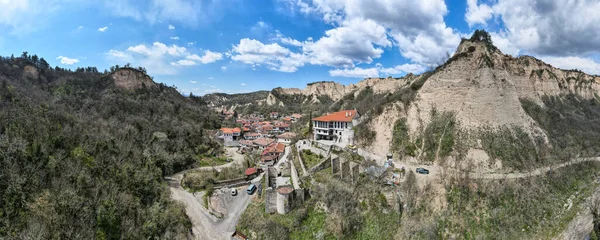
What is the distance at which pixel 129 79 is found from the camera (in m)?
68.9

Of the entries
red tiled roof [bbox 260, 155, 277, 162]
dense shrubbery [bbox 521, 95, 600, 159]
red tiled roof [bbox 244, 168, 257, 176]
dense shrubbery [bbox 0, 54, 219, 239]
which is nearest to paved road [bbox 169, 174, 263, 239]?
dense shrubbery [bbox 0, 54, 219, 239]

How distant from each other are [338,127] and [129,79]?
2431 inches

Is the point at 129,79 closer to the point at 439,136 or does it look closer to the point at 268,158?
the point at 268,158

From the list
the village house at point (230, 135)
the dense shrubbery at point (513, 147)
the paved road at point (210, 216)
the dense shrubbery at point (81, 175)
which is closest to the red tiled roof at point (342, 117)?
the paved road at point (210, 216)

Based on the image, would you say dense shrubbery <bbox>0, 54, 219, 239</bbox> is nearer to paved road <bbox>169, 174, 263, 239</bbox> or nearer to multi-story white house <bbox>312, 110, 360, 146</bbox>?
paved road <bbox>169, 174, 263, 239</bbox>

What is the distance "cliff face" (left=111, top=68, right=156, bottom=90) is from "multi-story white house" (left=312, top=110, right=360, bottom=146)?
56.3 m

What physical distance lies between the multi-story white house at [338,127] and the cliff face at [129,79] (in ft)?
185

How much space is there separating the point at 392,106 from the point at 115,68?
247 feet

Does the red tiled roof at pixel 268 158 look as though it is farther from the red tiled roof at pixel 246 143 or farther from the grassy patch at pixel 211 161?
the red tiled roof at pixel 246 143

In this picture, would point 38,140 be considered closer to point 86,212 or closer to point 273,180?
point 86,212

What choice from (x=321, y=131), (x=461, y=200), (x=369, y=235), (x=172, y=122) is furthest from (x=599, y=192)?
(x=172, y=122)

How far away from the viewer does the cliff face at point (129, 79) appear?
67.3m

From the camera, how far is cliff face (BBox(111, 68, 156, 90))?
67.3 meters

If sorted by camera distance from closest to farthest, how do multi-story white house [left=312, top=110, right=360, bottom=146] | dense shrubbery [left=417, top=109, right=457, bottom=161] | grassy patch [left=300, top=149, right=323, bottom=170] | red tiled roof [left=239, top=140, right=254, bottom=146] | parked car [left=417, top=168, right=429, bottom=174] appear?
parked car [left=417, top=168, right=429, bottom=174], dense shrubbery [left=417, top=109, right=457, bottom=161], grassy patch [left=300, top=149, right=323, bottom=170], multi-story white house [left=312, top=110, right=360, bottom=146], red tiled roof [left=239, top=140, right=254, bottom=146]
